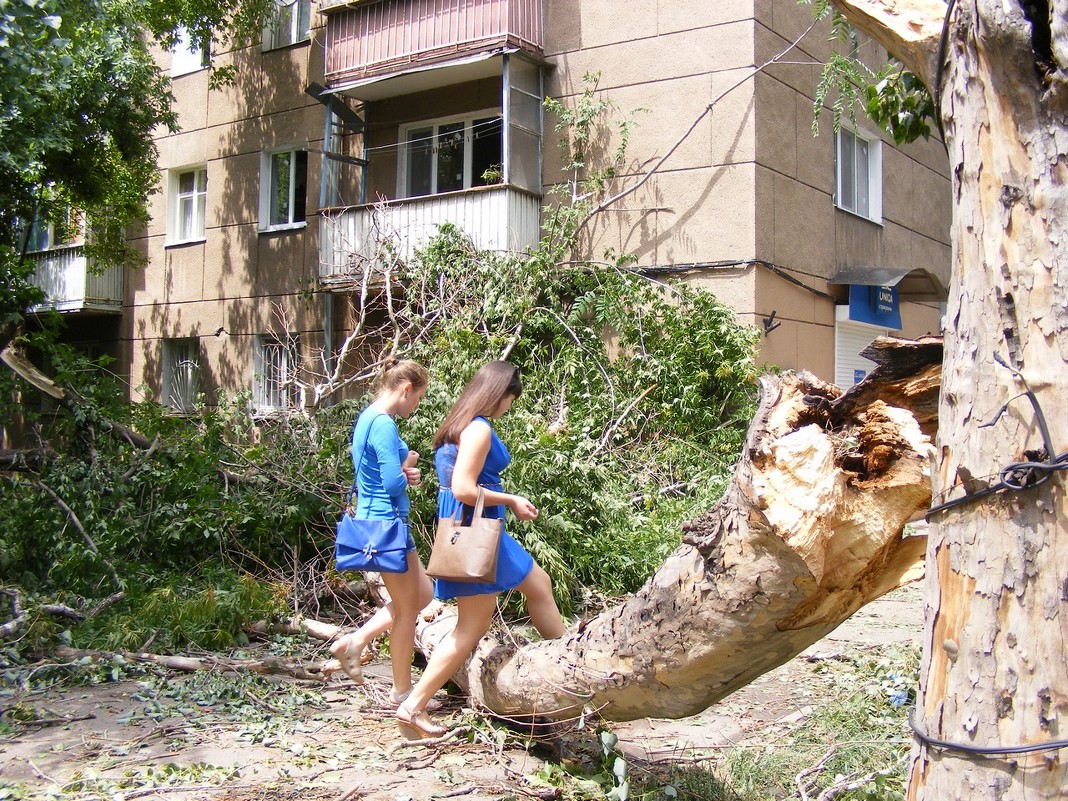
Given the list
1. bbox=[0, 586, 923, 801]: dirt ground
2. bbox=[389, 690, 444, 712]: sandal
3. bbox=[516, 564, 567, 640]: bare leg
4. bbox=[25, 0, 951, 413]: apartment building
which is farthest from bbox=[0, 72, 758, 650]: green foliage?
bbox=[516, 564, 567, 640]: bare leg

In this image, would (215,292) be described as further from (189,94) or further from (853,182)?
(853,182)

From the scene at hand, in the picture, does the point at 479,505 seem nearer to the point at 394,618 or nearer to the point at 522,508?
the point at 522,508

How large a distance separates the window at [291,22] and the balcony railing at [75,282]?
493 centimetres

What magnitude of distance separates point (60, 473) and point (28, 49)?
3.41 m

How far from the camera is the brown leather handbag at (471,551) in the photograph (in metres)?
3.90

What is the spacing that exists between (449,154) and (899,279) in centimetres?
624

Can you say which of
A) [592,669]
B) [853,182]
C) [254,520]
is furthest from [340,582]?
[853,182]

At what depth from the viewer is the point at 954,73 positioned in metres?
2.30

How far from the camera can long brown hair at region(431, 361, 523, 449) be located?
415 centimetres

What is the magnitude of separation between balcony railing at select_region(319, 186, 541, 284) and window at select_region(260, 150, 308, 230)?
2.35 m

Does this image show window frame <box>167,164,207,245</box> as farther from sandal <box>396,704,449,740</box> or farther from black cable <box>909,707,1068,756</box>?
black cable <box>909,707,1068,756</box>

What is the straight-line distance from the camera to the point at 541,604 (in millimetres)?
4410

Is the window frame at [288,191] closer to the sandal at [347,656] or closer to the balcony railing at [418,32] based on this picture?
the balcony railing at [418,32]

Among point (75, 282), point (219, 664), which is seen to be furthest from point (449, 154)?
point (219, 664)
